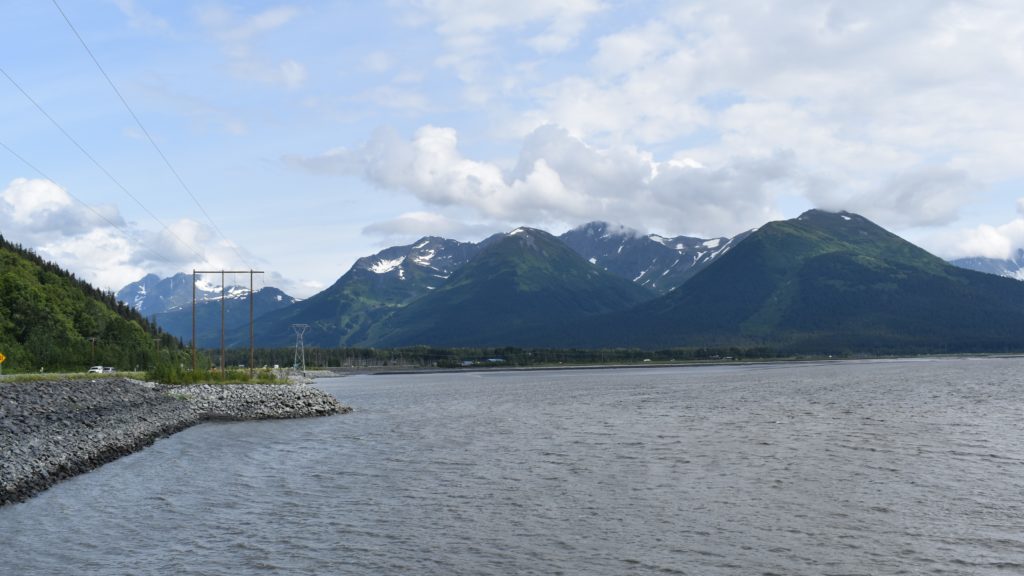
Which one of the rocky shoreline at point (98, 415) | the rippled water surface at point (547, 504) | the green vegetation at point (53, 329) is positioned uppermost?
the green vegetation at point (53, 329)

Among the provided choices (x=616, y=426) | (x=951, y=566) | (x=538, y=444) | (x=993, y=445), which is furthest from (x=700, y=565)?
(x=616, y=426)

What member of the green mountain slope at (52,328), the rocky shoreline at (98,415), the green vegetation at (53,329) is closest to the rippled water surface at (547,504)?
the rocky shoreline at (98,415)

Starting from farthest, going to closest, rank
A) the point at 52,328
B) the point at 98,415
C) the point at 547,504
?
the point at 52,328, the point at 98,415, the point at 547,504

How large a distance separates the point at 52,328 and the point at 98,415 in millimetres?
105441

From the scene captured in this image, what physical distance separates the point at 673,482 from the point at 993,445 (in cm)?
2846

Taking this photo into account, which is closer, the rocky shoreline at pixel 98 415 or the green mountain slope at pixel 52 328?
the rocky shoreline at pixel 98 415

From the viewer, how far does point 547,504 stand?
123 ft

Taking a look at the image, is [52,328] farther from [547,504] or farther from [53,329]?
[547,504]

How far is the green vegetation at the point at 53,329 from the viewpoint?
133 metres

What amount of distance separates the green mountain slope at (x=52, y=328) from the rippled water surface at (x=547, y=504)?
7950cm

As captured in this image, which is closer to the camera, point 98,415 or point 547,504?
point 547,504

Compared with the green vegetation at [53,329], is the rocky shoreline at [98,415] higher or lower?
lower

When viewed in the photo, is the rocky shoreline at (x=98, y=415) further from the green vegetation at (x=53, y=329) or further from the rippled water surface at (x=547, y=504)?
the green vegetation at (x=53, y=329)

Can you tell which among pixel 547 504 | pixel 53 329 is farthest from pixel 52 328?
pixel 547 504
